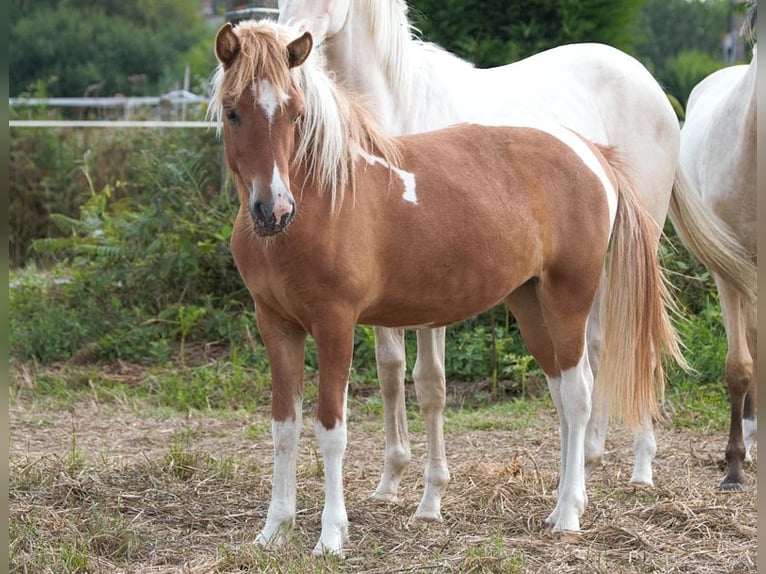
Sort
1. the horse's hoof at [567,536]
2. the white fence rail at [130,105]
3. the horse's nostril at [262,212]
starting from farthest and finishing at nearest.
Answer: the white fence rail at [130,105] < the horse's hoof at [567,536] < the horse's nostril at [262,212]

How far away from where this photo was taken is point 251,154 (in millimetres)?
2926

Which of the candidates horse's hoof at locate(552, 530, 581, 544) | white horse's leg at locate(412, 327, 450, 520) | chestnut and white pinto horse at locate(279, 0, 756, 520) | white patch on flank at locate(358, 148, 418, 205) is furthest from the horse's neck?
horse's hoof at locate(552, 530, 581, 544)

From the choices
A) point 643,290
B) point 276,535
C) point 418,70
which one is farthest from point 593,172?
point 276,535

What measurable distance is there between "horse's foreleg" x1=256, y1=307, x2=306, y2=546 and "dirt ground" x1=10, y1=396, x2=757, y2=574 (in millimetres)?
101

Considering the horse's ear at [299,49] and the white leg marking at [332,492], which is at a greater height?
the horse's ear at [299,49]

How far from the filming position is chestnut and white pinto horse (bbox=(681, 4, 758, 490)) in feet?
14.5

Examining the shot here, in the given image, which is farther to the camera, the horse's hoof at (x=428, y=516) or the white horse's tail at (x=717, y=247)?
the white horse's tail at (x=717, y=247)

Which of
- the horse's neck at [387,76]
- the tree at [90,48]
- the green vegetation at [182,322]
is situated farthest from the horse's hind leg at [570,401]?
the tree at [90,48]

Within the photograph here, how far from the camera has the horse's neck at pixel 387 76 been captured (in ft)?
13.6

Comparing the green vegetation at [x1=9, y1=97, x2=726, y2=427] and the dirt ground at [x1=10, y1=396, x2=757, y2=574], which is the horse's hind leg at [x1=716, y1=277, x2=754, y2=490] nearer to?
the dirt ground at [x1=10, y1=396, x2=757, y2=574]

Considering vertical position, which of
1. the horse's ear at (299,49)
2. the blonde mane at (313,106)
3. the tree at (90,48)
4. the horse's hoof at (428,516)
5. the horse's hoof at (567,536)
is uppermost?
the horse's ear at (299,49)

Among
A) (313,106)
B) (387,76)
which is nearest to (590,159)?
(387,76)

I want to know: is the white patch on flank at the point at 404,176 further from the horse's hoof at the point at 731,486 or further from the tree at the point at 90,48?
the tree at the point at 90,48

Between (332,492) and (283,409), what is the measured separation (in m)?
0.30
